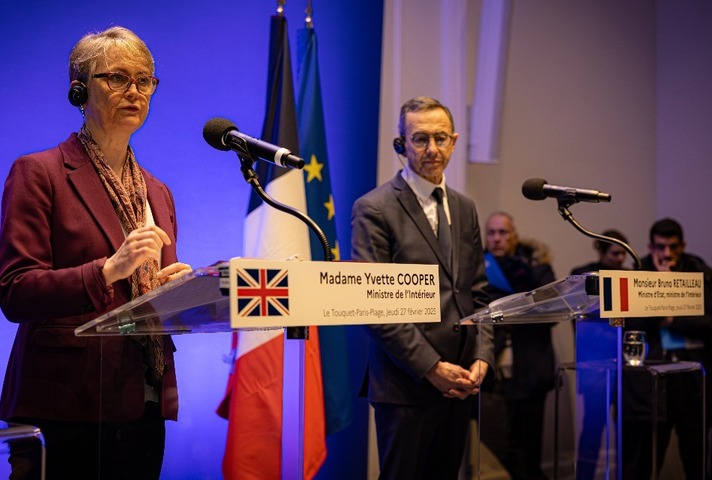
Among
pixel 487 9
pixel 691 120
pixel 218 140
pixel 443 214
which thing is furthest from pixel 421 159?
pixel 691 120

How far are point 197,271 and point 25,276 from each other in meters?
0.48

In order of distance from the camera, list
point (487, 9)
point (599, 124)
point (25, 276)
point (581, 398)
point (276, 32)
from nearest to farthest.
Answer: point (25, 276) < point (581, 398) < point (276, 32) < point (487, 9) < point (599, 124)

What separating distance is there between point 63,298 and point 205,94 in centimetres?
242

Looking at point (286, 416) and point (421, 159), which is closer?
point (286, 416)

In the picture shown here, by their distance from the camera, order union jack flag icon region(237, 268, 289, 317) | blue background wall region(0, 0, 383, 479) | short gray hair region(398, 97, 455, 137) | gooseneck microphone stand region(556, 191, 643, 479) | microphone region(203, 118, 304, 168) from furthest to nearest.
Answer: blue background wall region(0, 0, 383, 479), short gray hair region(398, 97, 455, 137), gooseneck microphone stand region(556, 191, 643, 479), microphone region(203, 118, 304, 168), union jack flag icon region(237, 268, 289, 317)

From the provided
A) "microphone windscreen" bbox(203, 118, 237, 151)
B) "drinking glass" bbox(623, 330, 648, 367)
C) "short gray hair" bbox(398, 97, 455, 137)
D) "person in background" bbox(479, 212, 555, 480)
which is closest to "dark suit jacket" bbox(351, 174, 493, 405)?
"short gray hair" bbox(398, 97, 455, 137)

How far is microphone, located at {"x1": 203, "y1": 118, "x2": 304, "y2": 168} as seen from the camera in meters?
1.84

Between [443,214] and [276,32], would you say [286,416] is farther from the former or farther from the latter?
[276,32]

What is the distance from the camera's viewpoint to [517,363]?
4910 mm

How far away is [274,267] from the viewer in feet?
5.49

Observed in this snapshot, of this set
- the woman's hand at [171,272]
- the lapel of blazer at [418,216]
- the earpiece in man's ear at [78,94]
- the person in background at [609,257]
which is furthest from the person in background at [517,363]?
the earpiece in man's ear at [78,94]

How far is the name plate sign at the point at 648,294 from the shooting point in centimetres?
240

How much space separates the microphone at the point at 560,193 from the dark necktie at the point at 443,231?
360mm

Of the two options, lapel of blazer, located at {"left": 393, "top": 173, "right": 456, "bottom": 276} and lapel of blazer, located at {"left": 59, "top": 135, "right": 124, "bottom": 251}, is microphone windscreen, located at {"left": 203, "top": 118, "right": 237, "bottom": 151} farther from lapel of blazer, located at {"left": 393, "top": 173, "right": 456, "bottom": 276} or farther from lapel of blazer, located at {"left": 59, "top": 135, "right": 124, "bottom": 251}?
lapel of blazer, located at {"left": 393, "top": 173, "right": 456, "bottom": 276}
